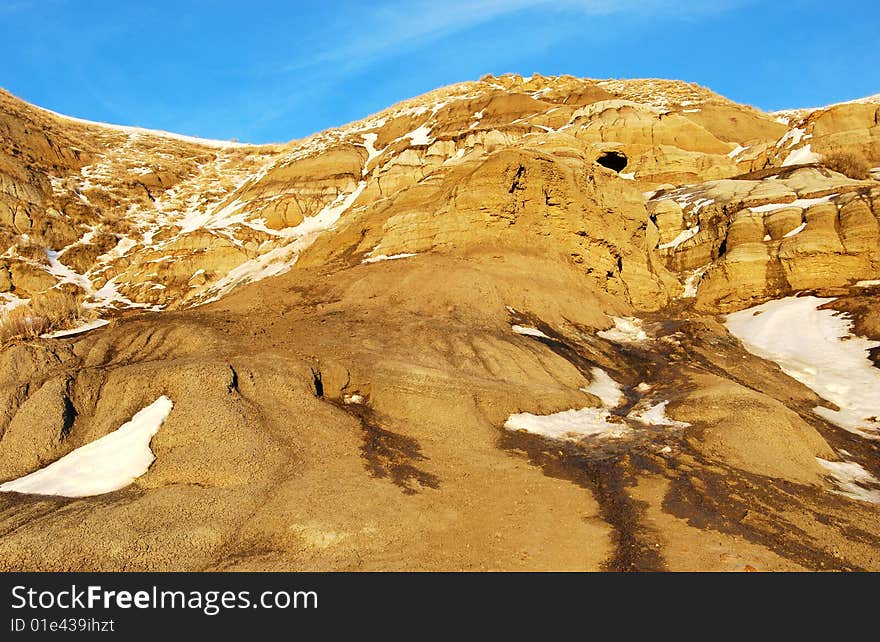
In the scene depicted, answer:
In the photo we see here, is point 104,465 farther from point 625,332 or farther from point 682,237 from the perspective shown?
point 682,237

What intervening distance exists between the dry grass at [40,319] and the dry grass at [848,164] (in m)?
50.4

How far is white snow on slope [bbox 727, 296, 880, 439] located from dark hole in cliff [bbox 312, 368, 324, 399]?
1674 cm

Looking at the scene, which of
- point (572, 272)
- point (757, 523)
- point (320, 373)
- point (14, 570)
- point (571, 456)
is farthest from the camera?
point (572, 272)

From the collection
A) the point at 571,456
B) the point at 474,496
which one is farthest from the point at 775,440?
the point at 474,496

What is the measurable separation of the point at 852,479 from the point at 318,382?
43.6 feet

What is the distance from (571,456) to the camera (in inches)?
496

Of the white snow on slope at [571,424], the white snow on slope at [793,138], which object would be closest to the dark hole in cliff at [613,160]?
the white snow on slope at [793,138]

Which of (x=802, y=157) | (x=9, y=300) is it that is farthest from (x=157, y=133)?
(x=802, y=157)

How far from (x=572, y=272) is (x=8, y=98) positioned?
9102cm

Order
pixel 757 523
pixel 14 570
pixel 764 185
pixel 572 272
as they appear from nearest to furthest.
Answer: pixel 14 570 → pixel 757 523 → pixel 572 272 → pixel 764 185

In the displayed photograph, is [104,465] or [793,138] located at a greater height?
[793,138]

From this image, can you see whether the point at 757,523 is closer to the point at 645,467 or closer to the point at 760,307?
the point at 645,467

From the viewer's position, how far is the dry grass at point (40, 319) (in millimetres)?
18016

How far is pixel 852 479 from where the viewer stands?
42.1ft
